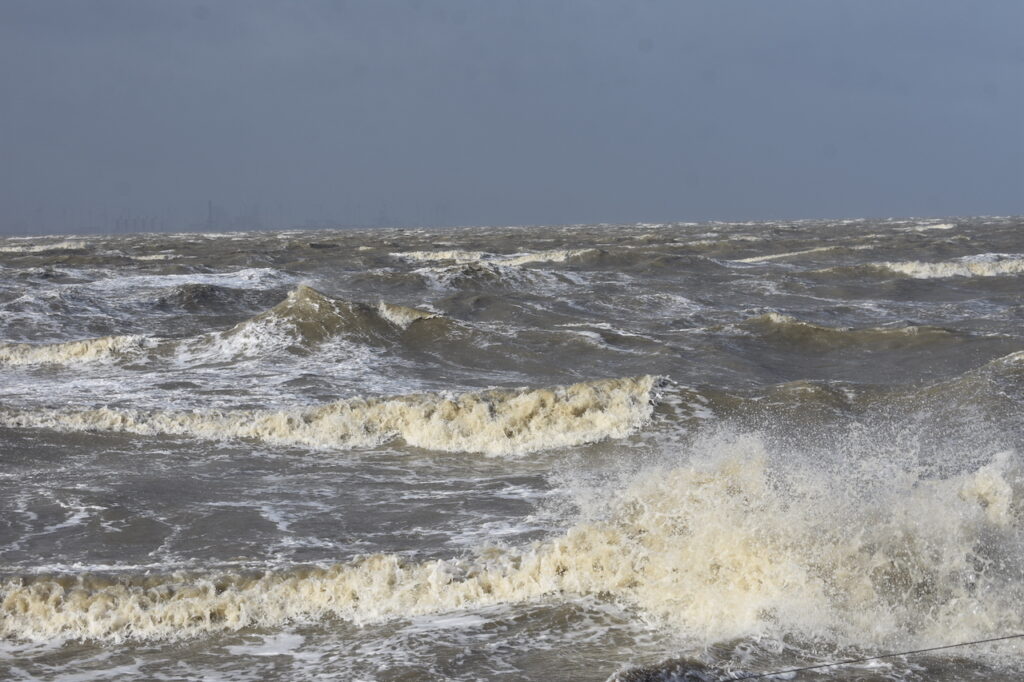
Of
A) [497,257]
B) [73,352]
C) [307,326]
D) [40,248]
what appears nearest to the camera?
[73,352]

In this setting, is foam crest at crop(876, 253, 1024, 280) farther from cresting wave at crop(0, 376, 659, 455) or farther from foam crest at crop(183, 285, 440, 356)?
cresting wave at crop(0, 376, 659, 455)

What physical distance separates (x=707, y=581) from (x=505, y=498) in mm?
4129

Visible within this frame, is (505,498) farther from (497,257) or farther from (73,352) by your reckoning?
(497,257)

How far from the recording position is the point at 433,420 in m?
15.6

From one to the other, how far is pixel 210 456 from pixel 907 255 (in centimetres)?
4610

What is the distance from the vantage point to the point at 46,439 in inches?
590

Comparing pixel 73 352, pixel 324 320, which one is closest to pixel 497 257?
pixel 324 320

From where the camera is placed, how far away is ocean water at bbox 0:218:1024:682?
7402 millimetres

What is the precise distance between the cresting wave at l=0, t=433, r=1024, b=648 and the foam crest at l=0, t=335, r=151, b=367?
13.8m

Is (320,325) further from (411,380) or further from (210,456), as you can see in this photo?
(210,456)

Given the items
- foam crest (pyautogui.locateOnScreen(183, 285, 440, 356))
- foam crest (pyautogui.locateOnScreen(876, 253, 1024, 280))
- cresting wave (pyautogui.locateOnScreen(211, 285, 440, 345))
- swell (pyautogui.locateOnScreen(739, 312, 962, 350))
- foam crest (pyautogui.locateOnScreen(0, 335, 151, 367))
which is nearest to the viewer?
foam crest (pyautogui.locateOnScreen(0, 335, 151, 367))

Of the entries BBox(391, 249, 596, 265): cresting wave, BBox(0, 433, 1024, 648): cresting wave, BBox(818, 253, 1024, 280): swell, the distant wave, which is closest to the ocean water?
BBox(0, 433, 1024, 648): cresting wave

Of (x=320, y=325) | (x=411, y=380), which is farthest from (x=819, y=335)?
(x=320, y=325)

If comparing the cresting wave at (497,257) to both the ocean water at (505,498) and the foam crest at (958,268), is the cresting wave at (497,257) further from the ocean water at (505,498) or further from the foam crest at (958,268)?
the ocean water at (505,498)
